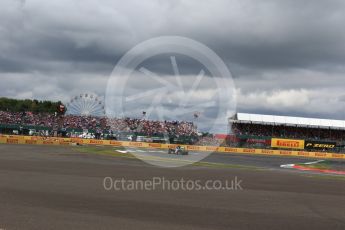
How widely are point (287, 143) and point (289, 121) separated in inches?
839

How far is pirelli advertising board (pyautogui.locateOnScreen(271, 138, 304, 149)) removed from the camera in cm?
9231

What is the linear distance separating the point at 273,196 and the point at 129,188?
209 inches

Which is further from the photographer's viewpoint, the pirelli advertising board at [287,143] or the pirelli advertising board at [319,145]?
the pirelli advertising board at [319,145]

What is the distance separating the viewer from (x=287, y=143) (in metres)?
92.8

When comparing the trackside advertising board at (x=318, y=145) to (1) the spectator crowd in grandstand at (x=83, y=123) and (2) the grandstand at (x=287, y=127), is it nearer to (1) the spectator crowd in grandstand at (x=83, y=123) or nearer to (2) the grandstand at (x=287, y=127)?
(2) the grandstand at (x=287, y=127)

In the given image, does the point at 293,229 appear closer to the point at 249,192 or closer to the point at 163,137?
the point at 249,192

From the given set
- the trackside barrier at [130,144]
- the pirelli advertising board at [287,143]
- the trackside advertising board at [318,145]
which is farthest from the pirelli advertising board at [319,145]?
the trackside barrier at [130,144]

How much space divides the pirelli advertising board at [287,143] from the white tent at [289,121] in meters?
17.2

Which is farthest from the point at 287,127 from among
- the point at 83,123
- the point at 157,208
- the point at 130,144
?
the point at 157,208

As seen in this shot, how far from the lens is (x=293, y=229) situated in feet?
36.7

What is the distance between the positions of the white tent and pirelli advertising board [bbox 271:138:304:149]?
17156 mm

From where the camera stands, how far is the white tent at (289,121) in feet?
364

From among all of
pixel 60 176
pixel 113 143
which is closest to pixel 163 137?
pixel 113 143

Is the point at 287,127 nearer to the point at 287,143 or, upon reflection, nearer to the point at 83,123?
the point at 287,143
